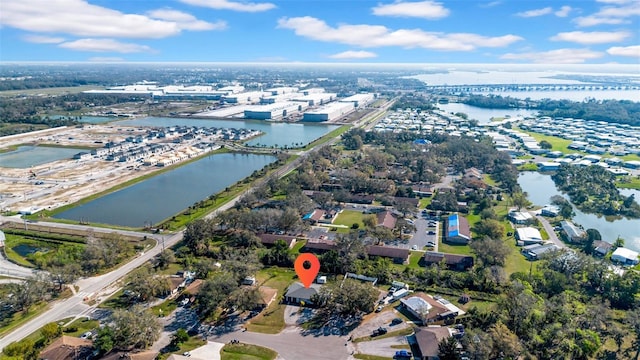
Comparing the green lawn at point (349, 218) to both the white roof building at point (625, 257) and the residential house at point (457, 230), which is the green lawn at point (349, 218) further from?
the white roof building at point (625, 257)

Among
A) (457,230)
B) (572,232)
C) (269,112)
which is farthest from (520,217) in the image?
(269,112)

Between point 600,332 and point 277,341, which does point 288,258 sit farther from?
point 600,332

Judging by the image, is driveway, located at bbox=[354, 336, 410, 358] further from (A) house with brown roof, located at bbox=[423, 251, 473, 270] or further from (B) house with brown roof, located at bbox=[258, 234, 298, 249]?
(B) house with brown roof, located at bbox=[258, 234, 298, 249]

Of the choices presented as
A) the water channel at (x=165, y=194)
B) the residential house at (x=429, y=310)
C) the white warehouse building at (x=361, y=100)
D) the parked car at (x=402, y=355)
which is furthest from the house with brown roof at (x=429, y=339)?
the white warehouse building at (x=361, y=100)

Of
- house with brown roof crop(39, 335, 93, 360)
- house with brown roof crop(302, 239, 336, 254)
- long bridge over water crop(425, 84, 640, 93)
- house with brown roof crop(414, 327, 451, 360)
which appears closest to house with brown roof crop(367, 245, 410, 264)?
house with brown roof crop(302, 239, 336, 254)

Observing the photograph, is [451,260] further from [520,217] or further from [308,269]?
[520,217]

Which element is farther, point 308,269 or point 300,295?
point 308,269
